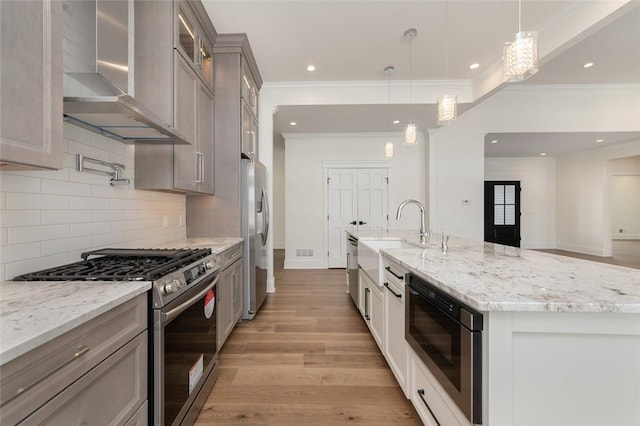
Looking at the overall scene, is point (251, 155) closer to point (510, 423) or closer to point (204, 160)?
point (204, 160)

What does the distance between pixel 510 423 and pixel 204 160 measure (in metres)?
2.74

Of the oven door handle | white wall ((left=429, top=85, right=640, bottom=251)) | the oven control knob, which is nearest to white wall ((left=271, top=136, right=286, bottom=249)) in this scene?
white wall ((left=429, top=85, right=640, bottom=251))

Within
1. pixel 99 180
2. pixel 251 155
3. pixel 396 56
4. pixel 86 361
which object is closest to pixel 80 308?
pixel 86 361

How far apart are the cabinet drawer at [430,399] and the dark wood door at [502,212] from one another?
6605mm

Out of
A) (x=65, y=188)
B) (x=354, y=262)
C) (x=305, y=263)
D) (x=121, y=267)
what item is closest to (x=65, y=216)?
(x=65, y=188)

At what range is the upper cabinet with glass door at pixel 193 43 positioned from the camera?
2.14 m

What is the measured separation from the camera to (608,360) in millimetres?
888

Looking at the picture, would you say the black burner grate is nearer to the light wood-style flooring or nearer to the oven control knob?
the oven control knob

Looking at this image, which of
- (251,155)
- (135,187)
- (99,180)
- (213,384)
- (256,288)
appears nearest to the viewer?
(99,180)

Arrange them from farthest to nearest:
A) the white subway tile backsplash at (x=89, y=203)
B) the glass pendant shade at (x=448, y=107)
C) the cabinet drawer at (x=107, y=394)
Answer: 1. the glass pendant shade at (x=448, y=107)
2. the white subway tile backsplash at (x=89, y=203)
3. the cabinet drawer at (x=107, y=394)

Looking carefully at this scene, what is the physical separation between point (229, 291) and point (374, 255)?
1.37 meters

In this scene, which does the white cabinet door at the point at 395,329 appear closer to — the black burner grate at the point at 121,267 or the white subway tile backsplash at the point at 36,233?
the black burner grate at the point at 121,267

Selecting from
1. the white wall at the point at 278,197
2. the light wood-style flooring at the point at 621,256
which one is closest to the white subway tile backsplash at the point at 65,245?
the white wall at the point at 278,197

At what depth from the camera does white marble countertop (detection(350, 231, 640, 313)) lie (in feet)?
2.89
